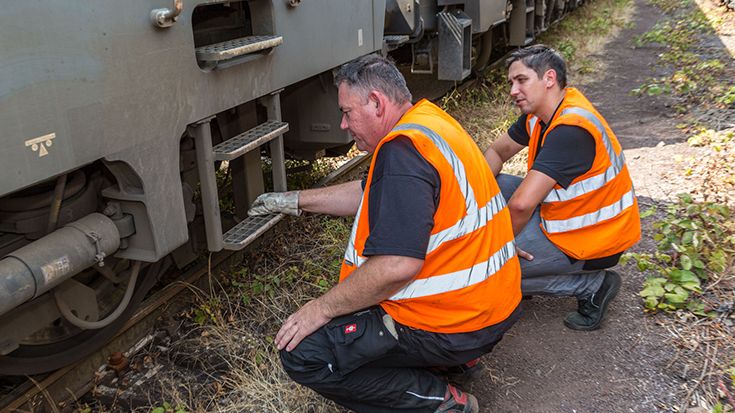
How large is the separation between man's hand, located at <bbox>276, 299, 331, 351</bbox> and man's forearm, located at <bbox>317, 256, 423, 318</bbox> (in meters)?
0.03

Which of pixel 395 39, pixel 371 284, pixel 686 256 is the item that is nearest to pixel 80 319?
pixel 371 284

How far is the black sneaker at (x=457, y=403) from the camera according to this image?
268 centimetres

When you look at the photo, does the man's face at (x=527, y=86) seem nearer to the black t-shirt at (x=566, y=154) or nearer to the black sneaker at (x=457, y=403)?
the black t-shirt at (x=566, y=154)

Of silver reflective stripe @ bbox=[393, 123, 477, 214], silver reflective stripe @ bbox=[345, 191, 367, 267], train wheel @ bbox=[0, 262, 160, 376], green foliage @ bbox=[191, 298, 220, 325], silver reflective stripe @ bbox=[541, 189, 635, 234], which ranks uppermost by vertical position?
silver reflective stripe @ bbox=[393, 123, 477, 214]

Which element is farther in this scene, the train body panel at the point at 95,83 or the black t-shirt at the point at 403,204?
the black t-shirt at the point at 403,204

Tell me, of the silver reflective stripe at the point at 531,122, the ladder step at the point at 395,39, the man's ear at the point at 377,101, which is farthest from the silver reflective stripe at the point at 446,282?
the ladder step at the point at 395,39

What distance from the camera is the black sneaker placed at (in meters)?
2.68

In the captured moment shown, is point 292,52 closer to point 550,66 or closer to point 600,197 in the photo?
point 550,66

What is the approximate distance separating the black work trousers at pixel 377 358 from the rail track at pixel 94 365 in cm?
116

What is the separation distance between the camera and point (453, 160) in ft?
7.82

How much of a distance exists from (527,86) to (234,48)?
146 cm

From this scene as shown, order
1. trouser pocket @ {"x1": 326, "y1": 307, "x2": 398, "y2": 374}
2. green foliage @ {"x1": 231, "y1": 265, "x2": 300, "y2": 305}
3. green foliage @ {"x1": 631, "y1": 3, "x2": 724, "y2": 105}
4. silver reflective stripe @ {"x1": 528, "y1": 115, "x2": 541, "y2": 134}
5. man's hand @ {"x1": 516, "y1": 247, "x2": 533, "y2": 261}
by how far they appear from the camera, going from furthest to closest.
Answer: green foliage @ {"x1": 631, "y1": 3, "x2": 724, "y2": 105} → green foliage @ {"x1": 231, "y1": 265, "x2": 300, "y2": 305} → silver reflective stripe @ {"x1": 528, "y1": 115, "x2": 541, "y2": 134} → man's hand @ {"x1": 516, "y1": 247, "x2": 533, "y2": 261} → trouser pocket @ {"x1": 326, "y1": 307, "x2": 398, "y2": 374}

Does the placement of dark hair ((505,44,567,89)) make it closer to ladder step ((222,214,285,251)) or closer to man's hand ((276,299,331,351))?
ladder step ((222,214,285,251))

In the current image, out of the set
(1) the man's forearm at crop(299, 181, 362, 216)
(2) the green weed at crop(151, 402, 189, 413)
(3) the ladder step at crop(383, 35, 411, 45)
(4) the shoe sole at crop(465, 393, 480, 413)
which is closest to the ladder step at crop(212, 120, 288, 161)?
(1) the man's forearm at crop(299, 181, 362, 216)
